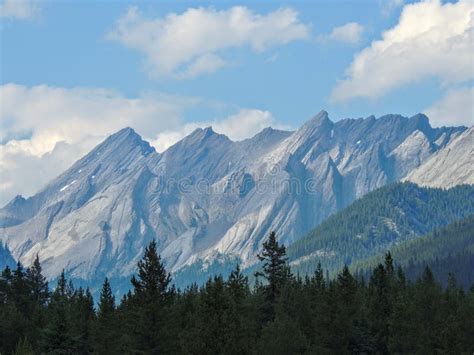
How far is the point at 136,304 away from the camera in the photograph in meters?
67.9

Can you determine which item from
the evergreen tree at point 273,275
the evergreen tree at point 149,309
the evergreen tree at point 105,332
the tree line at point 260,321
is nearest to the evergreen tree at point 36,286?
the tree line at point 260,321

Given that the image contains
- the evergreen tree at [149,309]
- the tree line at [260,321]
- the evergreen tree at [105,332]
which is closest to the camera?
the tree line at [260,321]

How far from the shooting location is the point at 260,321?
88.7 m

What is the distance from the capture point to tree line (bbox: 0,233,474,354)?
65.8 meters

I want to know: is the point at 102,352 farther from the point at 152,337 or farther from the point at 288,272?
the point at 288,272

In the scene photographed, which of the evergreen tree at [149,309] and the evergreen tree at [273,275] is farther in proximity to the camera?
the evergreen tree at [273,275]

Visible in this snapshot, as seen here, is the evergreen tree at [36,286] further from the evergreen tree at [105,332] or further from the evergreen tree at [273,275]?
the evergreen tree at [273,275]

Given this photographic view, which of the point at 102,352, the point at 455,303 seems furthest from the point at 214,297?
the point at 455,303

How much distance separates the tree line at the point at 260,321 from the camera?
216 feet

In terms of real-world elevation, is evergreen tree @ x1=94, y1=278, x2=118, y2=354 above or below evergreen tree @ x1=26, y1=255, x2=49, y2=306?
below

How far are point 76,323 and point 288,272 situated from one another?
2528 cm

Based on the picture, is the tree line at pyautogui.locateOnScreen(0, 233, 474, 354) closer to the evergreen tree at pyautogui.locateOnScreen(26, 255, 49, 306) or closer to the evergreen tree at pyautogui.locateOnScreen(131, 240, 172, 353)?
the evergreen tree at pyautogui.locateOnScreen(131, 240, 172, 353)

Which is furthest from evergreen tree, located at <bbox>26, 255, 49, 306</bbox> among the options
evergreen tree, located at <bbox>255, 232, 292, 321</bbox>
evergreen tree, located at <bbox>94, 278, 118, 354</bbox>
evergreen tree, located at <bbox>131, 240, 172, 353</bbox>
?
evergreen tree, located at <bbox>131, 240, 172, 353</bbox>

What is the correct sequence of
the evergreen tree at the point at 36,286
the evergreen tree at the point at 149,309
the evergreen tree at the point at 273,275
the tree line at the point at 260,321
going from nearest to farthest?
1. the tree line at the point at 260,321
2. the evergreen tree at the point at 149,309
3. the evergreen tree at the point at 273,275
4. the evergreen tree at the point at 36,286
